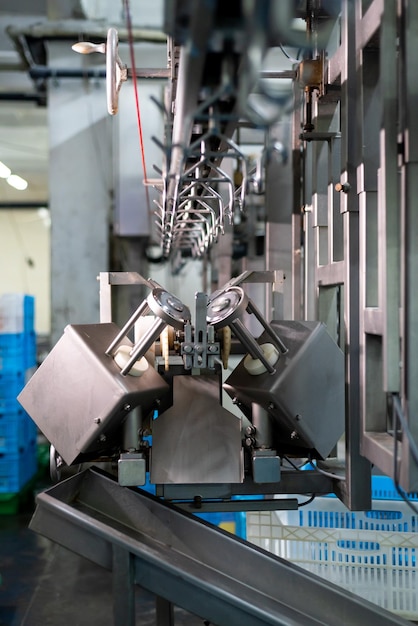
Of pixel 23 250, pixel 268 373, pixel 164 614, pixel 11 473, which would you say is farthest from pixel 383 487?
pixel 23 250

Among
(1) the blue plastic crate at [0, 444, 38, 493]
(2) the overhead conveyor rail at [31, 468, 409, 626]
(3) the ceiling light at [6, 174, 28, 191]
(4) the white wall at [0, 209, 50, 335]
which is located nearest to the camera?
(2) the overhead conveyor rail at [31, 468, 409, 626]

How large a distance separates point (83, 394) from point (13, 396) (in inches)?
113

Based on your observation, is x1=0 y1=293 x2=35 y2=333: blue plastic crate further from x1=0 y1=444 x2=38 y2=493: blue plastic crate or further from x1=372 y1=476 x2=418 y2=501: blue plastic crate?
x1=372 y1=476 x2=418 y2=501: blue plastic crate

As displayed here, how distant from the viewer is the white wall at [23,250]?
9281 millimetres

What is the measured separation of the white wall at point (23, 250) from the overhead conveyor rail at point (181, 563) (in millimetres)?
8064

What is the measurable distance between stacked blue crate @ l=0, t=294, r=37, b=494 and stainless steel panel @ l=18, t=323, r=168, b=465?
8.79ft

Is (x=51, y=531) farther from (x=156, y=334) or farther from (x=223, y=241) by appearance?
(x=223, y=241)

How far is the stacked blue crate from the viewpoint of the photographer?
13.2 feet

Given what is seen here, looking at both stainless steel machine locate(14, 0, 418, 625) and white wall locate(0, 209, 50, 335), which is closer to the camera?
Result: stainless steel machine locate(14, 0, 418, 625)

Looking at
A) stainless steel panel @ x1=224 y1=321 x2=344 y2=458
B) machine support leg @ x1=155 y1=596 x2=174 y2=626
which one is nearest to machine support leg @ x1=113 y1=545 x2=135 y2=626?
machine support leg @ x1=155 y1=596 x2=174 y2=626

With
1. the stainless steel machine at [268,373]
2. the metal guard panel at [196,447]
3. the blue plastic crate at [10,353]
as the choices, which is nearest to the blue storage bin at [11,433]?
the blue plastic crate at [10,353]

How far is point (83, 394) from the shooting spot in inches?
57.7

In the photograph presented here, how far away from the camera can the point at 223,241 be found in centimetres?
332

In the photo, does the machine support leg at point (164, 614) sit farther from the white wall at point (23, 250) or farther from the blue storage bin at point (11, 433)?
the white wall at point (23, 250)
